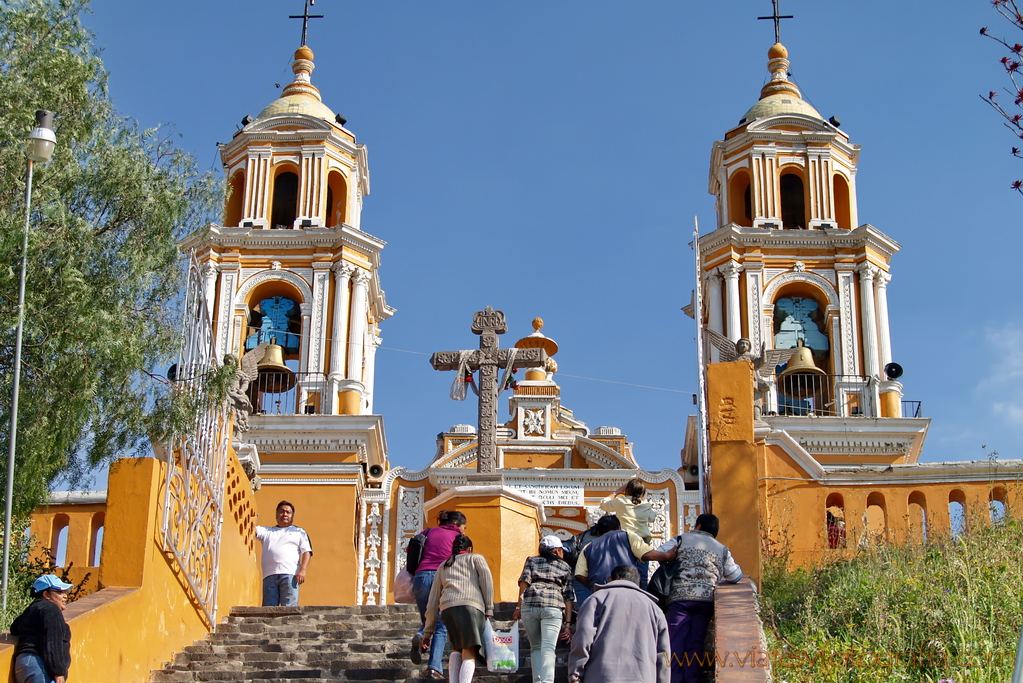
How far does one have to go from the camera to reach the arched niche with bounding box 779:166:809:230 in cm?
3412

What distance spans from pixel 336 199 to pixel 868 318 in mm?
11337

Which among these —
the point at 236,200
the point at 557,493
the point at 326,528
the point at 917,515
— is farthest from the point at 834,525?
the point at 236,200

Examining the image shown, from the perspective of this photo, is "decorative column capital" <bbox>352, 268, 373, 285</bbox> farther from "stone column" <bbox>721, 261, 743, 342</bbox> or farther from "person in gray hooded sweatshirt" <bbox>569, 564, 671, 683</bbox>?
"person in gray hooded sweatshirt" <bbox>569, 564, 671, 683</bbox>

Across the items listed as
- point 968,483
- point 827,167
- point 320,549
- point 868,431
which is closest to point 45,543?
point 968,483

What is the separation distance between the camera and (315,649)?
1255 centimetres

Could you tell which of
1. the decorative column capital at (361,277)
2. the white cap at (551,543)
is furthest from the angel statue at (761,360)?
the decorative column capital at (361,277)

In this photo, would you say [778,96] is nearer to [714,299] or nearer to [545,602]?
[714,299]

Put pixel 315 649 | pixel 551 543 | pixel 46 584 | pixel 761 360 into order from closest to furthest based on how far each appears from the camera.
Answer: pixel 46 584 → pixel 551 543 → pixel 315 649 → pixel 761 360

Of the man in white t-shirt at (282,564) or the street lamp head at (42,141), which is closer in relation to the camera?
the street lamp head at (42,141)

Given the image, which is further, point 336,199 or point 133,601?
point 336,199

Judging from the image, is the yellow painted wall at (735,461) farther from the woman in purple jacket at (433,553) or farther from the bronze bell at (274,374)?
the bronze bell at (274,374)

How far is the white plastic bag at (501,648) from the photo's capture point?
11195mm

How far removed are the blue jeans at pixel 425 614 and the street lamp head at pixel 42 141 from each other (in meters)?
4.55

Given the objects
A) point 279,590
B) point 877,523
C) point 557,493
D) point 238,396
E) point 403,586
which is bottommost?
point 403,586
